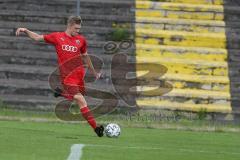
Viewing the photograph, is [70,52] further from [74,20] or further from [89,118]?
[89,118]

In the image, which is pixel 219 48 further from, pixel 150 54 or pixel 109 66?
pixel 109 66

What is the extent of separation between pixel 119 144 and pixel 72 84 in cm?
243

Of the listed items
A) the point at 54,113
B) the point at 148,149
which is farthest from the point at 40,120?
the point at 148,149

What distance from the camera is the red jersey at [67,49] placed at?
15391 mm

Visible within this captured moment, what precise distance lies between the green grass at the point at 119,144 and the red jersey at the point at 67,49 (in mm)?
1233

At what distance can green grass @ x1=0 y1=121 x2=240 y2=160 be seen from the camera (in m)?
11.0

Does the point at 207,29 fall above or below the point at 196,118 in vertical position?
above

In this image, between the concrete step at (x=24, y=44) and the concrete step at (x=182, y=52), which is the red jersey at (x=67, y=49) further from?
the concrete step at (x=182, y=52)

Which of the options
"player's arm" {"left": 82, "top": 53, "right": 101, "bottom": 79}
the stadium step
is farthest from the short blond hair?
the stadium step

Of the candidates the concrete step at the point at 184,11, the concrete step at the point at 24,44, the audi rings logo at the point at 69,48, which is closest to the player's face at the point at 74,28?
the audi rings logo at the point at 69,48

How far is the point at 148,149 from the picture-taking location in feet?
41.6

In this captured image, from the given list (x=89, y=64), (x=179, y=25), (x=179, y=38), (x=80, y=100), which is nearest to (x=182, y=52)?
(x=179, y=38)

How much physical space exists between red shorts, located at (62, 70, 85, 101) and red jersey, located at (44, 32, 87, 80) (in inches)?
3.3

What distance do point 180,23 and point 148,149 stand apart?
13877mm
